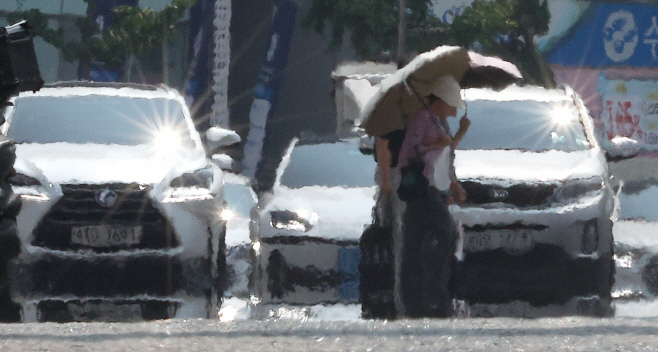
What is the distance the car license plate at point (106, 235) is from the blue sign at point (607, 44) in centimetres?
1798

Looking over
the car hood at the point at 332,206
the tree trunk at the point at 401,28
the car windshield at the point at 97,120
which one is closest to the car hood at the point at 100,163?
the car windshield at the point at 97,120

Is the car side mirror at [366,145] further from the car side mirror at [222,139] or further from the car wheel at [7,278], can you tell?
the car wheel at [7,278]

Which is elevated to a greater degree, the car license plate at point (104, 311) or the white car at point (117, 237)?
the white car at point (117, 237)

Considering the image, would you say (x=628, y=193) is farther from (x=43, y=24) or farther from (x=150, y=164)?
(x=43, y=24)

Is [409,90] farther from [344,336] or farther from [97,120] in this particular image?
[97,120]

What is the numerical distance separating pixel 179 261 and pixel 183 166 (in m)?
0.63

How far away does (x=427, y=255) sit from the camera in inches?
262

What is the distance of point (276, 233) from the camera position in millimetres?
7625

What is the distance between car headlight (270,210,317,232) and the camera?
765 cm

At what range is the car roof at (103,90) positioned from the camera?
9176mm

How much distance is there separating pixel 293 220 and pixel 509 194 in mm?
1354

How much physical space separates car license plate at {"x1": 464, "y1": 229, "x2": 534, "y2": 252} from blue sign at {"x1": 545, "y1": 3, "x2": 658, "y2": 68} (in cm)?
1749

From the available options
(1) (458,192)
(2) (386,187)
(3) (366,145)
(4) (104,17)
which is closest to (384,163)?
(2) (386,187)

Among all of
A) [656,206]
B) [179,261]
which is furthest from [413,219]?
[656,206]
